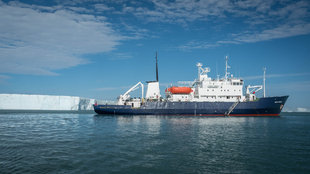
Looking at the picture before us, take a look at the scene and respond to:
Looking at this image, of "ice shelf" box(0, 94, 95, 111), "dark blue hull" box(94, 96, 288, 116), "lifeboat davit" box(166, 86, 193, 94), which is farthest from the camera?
"ice shelf" box(0, 94, 95, 111)

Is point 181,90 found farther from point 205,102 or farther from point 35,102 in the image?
point 35,102

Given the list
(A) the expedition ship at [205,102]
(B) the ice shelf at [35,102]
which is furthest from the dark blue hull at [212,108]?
(B) the ice shelf at [35,102]

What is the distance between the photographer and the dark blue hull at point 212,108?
39.0 meters

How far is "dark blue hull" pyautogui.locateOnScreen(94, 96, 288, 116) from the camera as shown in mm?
38969

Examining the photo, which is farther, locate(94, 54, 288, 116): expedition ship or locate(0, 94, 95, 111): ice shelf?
locate(0, 94, 95, 111): ice shelf

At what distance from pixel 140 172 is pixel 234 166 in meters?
4.36

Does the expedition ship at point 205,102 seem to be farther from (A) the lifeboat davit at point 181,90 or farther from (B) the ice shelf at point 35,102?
(B) the ice shelf at point 35,102

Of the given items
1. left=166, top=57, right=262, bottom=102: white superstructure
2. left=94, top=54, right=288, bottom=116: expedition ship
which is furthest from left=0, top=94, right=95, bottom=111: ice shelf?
left=166, top=57, right=262, bottom=102: white superstructure

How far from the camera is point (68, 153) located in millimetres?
10875

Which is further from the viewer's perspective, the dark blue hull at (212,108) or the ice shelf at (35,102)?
the ice shelf at (35,102)

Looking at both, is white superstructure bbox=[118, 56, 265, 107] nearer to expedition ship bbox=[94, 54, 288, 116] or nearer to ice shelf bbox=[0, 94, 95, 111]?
expedition ship bbox=[94, 54, 288, 116]

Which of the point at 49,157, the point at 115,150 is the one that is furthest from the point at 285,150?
the point at 49,157

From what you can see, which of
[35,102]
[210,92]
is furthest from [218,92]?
[35,102]

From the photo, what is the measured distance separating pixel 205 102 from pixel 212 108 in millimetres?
1896
